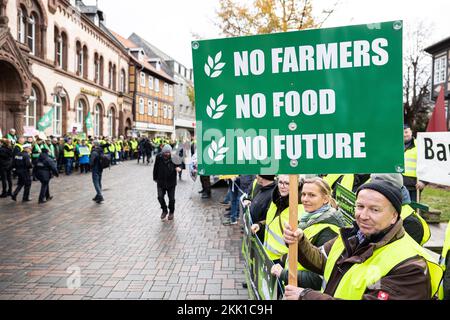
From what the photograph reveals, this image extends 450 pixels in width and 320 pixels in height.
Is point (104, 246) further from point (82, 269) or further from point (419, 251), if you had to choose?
point (419, 251)

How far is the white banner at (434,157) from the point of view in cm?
475

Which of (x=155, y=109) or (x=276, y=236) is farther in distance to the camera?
(x=155, y=109)

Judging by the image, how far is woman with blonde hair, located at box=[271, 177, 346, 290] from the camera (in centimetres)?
252

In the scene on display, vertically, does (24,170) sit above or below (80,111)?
below

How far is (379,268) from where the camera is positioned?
186cm

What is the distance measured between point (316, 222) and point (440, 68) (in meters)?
34.5

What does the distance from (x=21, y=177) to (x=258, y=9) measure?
1108 cm

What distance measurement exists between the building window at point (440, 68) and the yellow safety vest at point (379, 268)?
34.0 m

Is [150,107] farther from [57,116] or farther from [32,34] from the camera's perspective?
[32,34]

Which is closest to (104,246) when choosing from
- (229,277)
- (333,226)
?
(229,277)

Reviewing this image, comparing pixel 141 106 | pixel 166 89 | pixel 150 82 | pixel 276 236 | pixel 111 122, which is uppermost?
pixel 166 89

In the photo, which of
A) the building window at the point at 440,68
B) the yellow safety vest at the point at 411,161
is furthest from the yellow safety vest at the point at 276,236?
the building window at the point at 440,68

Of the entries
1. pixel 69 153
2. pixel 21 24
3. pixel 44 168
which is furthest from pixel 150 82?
pixel 44 168
